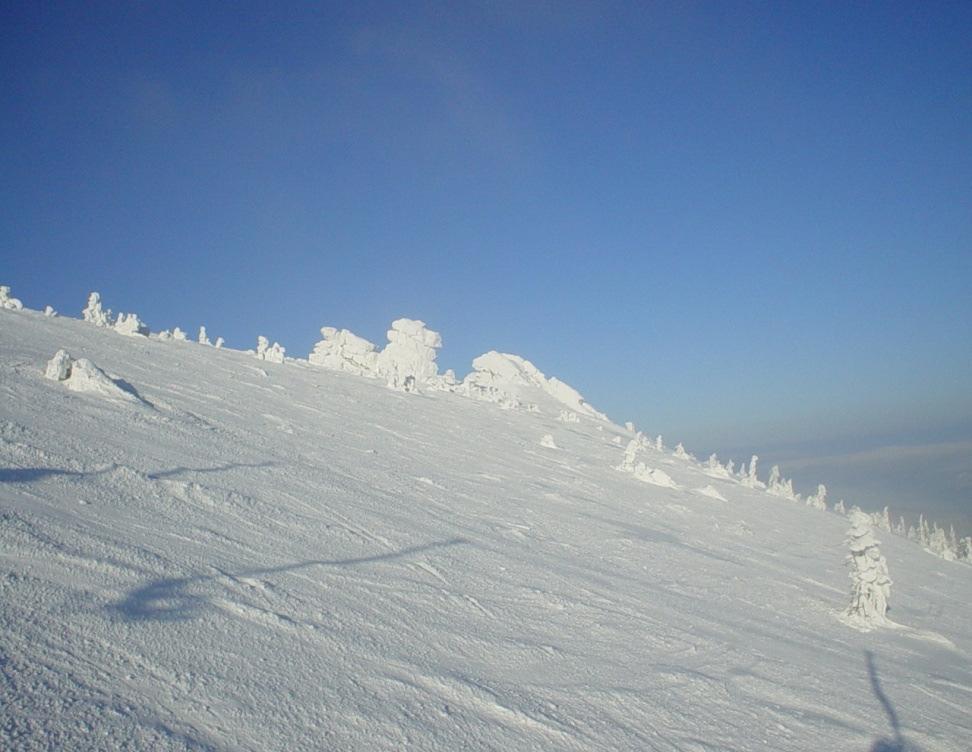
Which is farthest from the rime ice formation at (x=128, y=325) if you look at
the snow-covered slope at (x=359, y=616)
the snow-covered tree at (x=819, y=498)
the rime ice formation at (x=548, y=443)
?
the snow-covered tree at (x=819, y=498)

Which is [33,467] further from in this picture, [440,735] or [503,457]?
[503,457]

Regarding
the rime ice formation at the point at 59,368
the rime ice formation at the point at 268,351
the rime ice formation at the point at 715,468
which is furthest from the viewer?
the rime ice formation at the point at 715,468

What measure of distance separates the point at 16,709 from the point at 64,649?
106 centimetres

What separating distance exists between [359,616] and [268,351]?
60.1 m

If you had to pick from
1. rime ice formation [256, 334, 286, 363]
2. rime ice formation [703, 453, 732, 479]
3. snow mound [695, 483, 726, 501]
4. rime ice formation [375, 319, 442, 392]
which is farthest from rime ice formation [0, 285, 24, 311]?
rime ice formation [375, 319, 442, 392]

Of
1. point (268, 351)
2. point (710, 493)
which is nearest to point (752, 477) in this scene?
point (710, 493)

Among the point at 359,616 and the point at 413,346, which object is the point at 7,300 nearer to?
the point at 359,616

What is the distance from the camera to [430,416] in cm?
4831

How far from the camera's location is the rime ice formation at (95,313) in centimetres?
4912

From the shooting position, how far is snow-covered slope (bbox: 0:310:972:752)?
19.2 ft

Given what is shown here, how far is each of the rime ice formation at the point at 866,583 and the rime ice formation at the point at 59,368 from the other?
29.7m

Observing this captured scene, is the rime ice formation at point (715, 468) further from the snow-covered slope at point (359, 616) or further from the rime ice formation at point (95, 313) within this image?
the rime ice formation at point (95, 313)

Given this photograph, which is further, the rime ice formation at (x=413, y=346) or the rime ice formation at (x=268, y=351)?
the rime ice formation at (x=413, y=346)

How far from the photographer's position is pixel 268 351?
6419 centimetres
